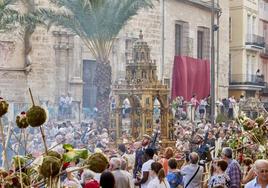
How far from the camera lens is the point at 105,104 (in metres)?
23.0

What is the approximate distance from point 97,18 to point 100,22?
29 centimetres

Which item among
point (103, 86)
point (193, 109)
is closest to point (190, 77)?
point (193, 109)

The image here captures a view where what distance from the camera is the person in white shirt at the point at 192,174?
970 cm

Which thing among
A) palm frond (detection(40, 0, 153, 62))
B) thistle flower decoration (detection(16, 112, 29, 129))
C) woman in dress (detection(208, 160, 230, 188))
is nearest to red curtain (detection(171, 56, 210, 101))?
palm frond (detection(40, 0, 153, 62))

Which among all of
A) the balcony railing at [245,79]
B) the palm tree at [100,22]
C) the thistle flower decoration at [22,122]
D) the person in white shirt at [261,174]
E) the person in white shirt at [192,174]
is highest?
the palm tree at [100,22]

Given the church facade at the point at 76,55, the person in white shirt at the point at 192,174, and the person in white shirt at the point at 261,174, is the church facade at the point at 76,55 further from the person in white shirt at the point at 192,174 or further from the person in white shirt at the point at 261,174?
the person in white shirt at the point at 261,174

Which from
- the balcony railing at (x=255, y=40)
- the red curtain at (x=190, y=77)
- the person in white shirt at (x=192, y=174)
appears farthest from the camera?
the balcony railing at (x=255, y=40)

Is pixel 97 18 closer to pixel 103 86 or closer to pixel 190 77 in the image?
pixel 103 86

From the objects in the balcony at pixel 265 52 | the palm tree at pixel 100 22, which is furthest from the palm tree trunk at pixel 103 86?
the balcony at pixel 265 52

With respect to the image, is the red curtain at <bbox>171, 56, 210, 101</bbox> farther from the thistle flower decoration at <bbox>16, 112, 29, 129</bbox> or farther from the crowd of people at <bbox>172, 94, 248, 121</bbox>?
the thistle flower decoration at <bbox>16, 112, 29, 129</bbox>

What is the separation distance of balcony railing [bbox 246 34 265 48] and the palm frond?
72.7ft

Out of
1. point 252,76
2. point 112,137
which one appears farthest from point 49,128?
point 252,76

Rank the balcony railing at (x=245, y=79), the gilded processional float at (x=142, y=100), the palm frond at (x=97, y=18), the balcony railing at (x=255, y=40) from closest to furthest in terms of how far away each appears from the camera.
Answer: the gilded processional float at (x=142, y=100) < the palm frond at (x=97, y=18) < the balcony railing at (x=245, y=79) < the balcony railing at (x=255, y=40)

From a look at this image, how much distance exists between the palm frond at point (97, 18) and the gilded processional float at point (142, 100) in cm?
356
